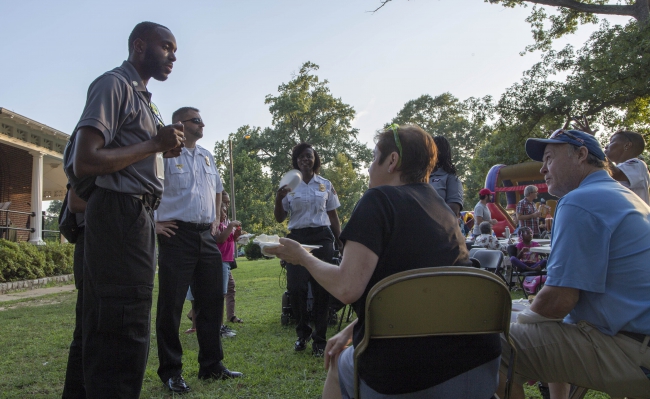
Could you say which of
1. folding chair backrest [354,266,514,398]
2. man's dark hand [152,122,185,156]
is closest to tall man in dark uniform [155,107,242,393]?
man's dark hand [152,122,185,156]

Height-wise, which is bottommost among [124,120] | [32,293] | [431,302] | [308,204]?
[32,293]

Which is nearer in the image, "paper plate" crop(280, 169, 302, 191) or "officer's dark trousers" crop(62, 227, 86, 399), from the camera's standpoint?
"officer's dark trousers" crop(62, 227, 86, 399)

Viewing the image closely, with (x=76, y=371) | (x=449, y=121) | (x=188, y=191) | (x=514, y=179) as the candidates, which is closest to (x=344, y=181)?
(x=449, y=121)

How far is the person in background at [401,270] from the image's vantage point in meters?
1.64

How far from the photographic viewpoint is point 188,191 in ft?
12.4

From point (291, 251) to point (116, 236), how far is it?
79 centimetres

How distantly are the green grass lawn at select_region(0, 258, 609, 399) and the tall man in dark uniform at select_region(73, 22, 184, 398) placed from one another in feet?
5.00

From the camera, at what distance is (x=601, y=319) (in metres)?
2.00

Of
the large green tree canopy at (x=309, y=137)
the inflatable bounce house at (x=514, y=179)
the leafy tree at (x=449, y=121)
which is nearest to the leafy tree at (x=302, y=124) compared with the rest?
the large green tree canopy at (x=309, y=137)

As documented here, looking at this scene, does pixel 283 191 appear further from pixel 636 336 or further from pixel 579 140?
pixel 636 336

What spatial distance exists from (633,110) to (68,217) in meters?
21.1

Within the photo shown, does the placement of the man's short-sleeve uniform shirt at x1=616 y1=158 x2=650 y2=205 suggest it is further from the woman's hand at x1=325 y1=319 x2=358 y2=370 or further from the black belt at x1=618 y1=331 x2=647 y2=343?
the woman's hand at x1=325 y1=319 x2=358 y2=370

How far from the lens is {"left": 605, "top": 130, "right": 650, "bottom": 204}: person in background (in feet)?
13.7

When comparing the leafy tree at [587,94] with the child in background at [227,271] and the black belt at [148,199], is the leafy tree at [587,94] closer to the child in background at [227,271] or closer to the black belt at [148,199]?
the child in background at [227,271]
